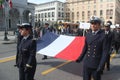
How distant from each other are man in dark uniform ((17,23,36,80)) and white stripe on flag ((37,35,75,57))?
3.87 m

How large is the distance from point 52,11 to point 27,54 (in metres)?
125

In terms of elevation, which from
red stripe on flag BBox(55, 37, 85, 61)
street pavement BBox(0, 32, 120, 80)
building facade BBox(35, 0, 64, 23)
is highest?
building facade BBox(35, 0, 64, 23)

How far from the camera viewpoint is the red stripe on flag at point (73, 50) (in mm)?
7650

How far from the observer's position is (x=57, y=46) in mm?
8578

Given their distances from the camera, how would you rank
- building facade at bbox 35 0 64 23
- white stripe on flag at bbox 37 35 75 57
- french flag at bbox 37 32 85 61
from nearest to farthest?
french flag at bbox 37 32 85 61 → white stripe on flag at bbox 37 35 75 57 → building facade at bbox 35 0 64 23

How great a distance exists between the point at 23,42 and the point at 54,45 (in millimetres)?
4458

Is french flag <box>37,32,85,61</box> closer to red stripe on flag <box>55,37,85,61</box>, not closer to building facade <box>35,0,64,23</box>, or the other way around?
red stripe on flag <box>55,37,85,61</box>

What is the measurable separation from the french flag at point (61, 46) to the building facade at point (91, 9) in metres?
104

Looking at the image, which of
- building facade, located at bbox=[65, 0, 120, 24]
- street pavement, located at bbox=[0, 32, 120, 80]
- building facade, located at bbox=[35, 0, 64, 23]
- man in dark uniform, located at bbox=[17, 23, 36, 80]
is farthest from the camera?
building facade, located at bbox=[35, 0, 64, 23]

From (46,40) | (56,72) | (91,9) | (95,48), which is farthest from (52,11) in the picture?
(95,48)

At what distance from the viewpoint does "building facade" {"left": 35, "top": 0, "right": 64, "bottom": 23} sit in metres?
126

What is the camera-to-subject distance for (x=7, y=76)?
22.7 feet

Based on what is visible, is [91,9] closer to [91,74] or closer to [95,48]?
[91,74]

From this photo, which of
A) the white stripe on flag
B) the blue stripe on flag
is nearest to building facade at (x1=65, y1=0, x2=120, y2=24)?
the blue stripe on flag
